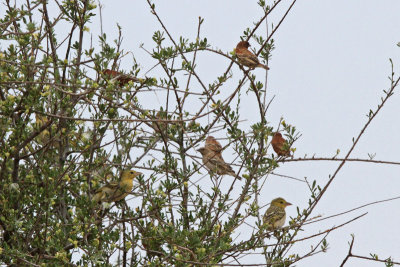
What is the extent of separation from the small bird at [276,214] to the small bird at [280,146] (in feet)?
2.32

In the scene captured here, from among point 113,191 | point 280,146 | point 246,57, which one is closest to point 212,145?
point 280,146

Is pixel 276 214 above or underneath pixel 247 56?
underneath

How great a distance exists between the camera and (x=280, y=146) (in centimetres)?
716

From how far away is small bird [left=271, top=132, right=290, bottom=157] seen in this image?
21.3 ft

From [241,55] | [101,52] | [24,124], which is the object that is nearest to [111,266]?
[24,124]

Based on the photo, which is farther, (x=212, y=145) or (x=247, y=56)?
(x=212, y=145)

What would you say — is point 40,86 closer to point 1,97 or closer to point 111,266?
point 1,97

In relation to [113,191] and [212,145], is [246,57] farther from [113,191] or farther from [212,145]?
[113,191]

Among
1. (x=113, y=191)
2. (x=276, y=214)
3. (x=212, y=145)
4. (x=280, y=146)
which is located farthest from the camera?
(x=212, y=145)

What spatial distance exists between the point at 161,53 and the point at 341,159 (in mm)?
1877

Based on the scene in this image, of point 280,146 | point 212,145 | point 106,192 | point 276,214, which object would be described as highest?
point 212,145

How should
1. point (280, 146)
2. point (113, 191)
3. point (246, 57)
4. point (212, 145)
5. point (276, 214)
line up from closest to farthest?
point (113, 191)
point (280, 146)
point (246, 57)
point (276, 214)
point (212, 145)

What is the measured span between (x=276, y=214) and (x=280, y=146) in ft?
3.10

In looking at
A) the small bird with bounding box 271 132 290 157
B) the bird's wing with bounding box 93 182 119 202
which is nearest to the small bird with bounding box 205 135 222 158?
the small bird with bounding box 271 132 290 157
